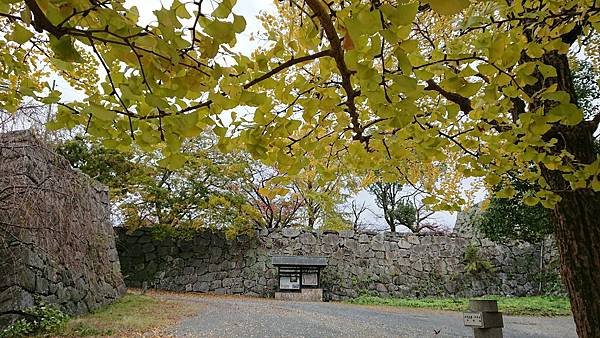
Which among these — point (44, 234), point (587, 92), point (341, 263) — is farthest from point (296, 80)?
point (341, 263)

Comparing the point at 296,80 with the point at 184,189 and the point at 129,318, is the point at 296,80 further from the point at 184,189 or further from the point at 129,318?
the point at 184,189

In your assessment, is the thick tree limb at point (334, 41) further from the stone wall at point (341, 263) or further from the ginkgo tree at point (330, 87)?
the stone wall at point (341, 263)

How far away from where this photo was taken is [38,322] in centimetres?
464

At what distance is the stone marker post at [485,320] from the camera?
2.76 metres

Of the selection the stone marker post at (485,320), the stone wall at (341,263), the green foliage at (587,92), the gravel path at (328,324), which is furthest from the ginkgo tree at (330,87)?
the stone wall at (341,263)

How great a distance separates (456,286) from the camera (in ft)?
38.1

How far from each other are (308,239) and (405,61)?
10927mm

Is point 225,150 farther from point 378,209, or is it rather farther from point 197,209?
point 378,209

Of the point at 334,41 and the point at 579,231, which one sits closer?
the point at 334,41

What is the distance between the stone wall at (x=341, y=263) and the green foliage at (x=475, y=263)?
0.24 feet

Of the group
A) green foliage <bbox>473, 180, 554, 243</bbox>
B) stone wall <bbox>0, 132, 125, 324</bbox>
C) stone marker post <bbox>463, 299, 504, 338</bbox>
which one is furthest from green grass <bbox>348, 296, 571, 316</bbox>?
stone wall <bbox>0, 132, 125, 324</bbox>

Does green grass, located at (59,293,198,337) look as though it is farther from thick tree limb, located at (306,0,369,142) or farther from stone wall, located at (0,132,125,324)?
thick tree limb, located at (306,0,369,142)

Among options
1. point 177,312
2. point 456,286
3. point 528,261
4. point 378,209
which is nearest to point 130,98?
point 177,312

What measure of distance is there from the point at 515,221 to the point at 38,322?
8339 mm
